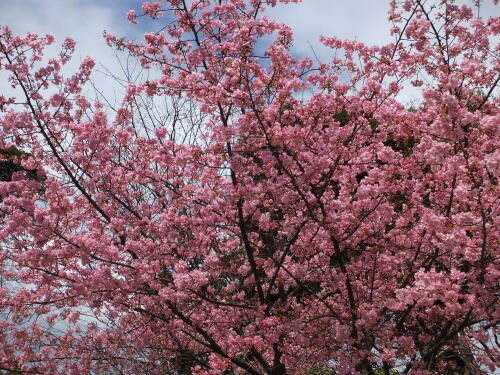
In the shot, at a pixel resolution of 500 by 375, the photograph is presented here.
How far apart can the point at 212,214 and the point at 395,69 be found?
3.32 meters

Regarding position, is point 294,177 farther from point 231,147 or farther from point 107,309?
point 107,309

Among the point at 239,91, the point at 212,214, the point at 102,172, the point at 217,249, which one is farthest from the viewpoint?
the point at 217,249

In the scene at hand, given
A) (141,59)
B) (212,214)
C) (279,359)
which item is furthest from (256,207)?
(141,59)

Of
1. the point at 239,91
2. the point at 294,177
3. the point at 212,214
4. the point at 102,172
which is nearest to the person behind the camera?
the point at 239,91

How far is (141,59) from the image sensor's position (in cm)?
598

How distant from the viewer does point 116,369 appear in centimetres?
768

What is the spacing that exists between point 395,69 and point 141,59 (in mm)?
3555

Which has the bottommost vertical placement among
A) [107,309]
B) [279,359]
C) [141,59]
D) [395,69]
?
[279,359]

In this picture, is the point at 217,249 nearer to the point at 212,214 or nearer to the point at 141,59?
the point at 212,214

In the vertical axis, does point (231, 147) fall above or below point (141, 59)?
below

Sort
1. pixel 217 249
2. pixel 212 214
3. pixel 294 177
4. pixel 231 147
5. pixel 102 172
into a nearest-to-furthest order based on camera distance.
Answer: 1. pixel 294 177
2. pixel 231 147
3. pixel 212 214
4. pixel 102 172
5. pixel 217 249

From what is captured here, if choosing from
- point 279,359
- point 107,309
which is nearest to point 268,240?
point 279,359

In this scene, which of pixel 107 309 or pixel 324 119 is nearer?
pixel 324 119

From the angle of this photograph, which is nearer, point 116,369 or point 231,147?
point 231,147
